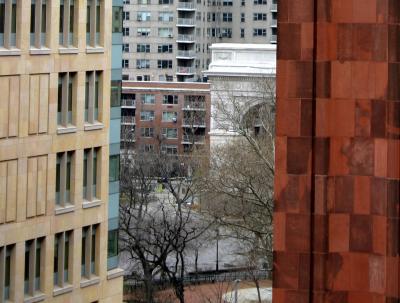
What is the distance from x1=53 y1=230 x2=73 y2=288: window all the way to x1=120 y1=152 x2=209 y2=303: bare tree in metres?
19.4

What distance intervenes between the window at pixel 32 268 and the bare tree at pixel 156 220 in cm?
2113

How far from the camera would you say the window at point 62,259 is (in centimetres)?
4988

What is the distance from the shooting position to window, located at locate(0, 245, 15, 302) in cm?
4719

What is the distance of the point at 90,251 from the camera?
51.8 metres

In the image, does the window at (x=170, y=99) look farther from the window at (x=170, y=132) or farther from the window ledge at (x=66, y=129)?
the window ledge at (x=66, y=129)

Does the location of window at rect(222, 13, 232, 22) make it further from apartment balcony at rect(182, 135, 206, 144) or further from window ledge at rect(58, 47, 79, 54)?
window ledge at rect(58, 47, 79, 54)

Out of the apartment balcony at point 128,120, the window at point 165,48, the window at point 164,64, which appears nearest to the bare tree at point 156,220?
the apartment balcony at point 128,120

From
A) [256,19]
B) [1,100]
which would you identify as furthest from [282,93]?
[256,19]

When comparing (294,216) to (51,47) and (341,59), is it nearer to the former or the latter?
(341,59)

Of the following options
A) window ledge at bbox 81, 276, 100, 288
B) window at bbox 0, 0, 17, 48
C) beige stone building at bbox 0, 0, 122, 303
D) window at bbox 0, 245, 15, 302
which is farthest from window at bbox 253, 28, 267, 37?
window at bbox 0, 245, 15, 302

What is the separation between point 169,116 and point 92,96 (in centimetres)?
8989

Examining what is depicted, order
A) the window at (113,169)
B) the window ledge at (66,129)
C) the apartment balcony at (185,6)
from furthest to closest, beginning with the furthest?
the apartment balcony at (185,6), the window at (113,169), the window ledge at (66,129)

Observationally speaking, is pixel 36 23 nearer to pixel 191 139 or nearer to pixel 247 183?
pixel 247 183

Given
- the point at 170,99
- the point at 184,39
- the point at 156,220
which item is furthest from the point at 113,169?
the point at 184,39
